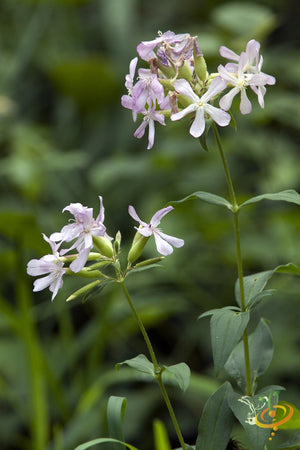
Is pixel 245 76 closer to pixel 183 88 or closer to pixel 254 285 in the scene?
pixel 183 88

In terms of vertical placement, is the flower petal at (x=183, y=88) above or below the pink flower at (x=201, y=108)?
above

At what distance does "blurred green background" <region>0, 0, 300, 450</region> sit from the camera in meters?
1.33

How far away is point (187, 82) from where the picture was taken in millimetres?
515

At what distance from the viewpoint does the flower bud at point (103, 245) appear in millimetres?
534

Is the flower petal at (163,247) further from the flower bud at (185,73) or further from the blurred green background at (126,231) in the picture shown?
the blurred green background at (126,231)

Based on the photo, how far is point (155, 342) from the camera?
1.75m

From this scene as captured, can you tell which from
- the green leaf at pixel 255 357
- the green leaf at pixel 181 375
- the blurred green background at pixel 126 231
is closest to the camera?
the green leaf at pixel 181 375

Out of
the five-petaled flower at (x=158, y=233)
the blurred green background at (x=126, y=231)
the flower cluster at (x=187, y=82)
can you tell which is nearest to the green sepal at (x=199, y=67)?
the flower cluster at (x=187, y=82)

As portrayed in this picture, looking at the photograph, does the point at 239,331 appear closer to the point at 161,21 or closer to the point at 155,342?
the point at 155,342

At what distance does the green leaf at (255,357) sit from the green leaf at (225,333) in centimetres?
11

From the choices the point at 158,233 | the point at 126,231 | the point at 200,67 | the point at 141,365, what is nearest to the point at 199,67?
the point at 200,67

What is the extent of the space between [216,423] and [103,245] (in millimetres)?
195

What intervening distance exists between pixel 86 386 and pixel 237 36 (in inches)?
38.7

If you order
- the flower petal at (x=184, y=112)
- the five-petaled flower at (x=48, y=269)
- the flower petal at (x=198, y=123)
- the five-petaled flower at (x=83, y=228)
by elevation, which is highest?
the flower petal at (x=184, y=112)
